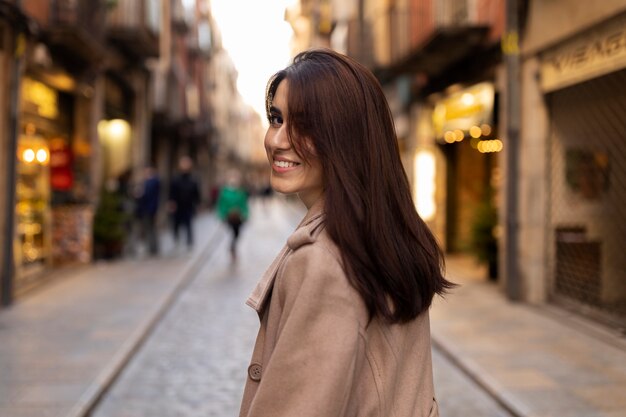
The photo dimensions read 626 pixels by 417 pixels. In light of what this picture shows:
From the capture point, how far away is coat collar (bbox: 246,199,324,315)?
153 centimetres

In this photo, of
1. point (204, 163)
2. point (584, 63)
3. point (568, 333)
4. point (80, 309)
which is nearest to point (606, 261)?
point (568, 333)

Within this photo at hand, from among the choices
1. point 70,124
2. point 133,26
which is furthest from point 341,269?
point 133,26

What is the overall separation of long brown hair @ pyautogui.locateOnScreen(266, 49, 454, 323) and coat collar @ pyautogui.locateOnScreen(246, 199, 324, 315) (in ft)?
0.12

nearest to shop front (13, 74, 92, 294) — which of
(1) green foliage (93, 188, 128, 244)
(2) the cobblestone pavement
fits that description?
(1) green foliage (93, 188, 128, 244)

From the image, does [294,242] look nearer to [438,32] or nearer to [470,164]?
[438,32]

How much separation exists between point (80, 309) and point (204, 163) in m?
39.6

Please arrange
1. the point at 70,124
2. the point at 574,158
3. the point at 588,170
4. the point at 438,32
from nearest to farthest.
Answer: the point at 588,170
the point at 574,158
the point at 438,32
the point at 70,124

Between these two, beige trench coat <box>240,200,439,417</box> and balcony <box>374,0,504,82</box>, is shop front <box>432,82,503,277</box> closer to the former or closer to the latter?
balcony <box>374,0,504,82</box>

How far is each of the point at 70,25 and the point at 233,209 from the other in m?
5.86

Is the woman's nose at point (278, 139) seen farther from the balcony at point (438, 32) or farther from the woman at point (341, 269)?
the balcony at point (438, 32)

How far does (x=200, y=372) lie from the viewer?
22.6 ft

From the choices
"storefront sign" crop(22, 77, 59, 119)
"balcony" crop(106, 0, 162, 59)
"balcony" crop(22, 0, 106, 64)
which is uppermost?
"balcony" crop(106, 0, 162, 59)

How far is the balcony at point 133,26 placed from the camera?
650 inches

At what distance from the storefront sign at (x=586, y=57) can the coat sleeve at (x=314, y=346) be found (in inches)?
297
